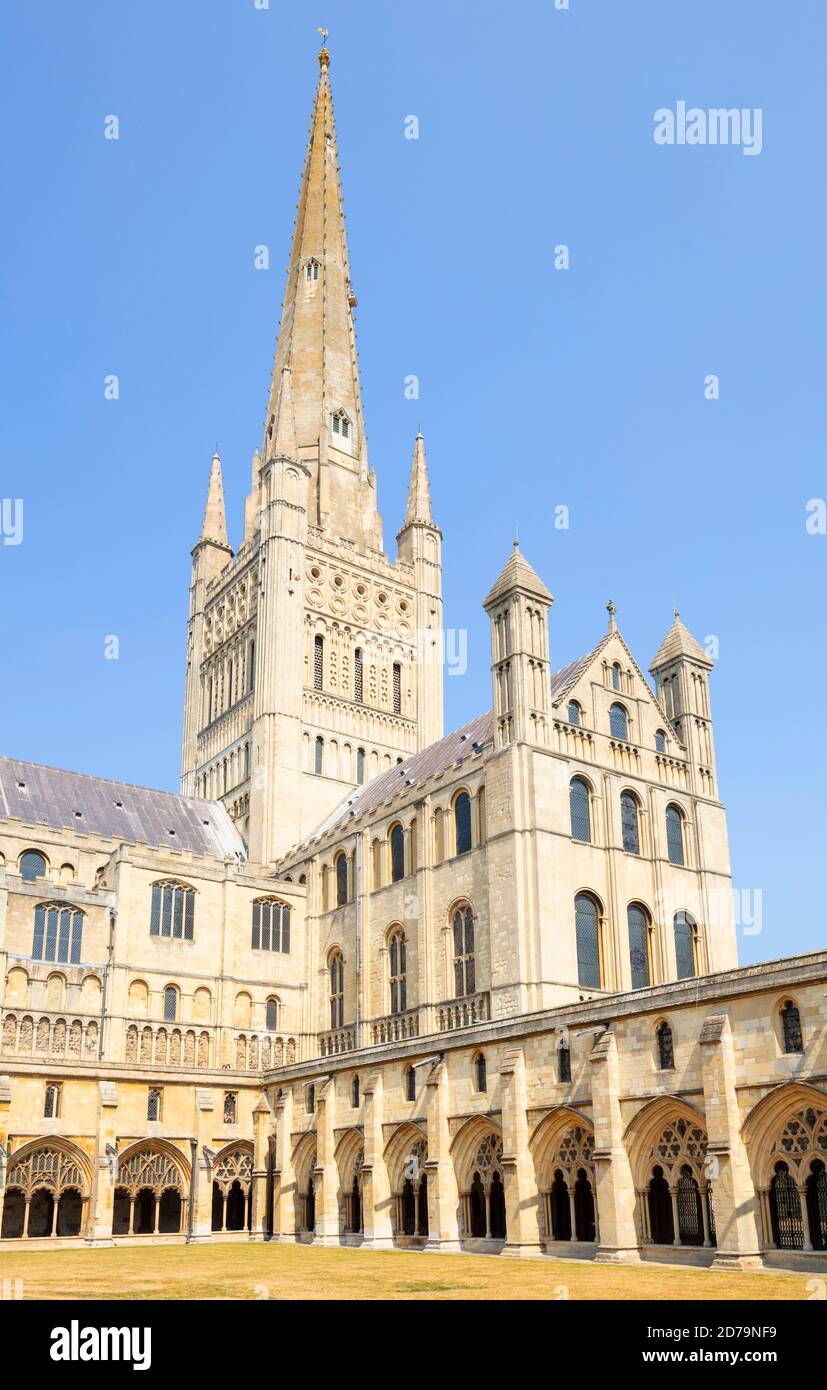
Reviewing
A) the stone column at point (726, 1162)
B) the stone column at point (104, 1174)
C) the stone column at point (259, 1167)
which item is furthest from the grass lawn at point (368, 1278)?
the stone column at point (259, 1167)

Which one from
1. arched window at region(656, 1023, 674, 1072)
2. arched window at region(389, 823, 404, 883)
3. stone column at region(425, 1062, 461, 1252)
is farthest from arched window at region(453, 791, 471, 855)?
arched window at region(656, 1023, 674, 1072)

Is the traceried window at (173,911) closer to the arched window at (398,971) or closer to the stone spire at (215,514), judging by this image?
the arched window at (398,971)

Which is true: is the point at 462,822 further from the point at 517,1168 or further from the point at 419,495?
the point at 419,495

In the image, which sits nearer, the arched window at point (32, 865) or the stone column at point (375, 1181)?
the stone column at point (375, 1181)

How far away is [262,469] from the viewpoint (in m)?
78.6

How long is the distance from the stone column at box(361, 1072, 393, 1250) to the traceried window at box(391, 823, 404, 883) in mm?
13554

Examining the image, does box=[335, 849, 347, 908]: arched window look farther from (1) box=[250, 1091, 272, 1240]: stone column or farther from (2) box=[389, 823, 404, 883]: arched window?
(1) box=[250, 1091, 272, 1240]: stone column

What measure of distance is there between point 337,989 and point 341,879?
17.4 ft

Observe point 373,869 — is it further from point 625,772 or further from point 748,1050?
point 748,1050

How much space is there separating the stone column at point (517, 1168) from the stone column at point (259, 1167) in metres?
17.0

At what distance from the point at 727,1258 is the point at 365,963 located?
1134 inches

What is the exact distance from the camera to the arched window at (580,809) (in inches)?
1891

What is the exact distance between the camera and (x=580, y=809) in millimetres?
48531
